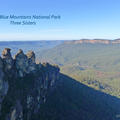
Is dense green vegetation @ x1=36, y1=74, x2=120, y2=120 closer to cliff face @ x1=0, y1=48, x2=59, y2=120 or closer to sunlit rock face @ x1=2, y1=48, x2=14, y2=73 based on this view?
cliff face @ x1=0, y1=48, x2=59, y2=120

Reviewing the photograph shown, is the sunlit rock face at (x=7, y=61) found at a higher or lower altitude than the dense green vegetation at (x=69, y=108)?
higher

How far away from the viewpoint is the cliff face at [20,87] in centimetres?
7250

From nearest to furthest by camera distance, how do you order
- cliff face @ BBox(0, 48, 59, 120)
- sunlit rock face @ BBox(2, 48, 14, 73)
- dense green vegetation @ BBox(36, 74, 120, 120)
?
cliff face @ BBox(0, 48, 59, 120), sunlit rock face @ BBox(2, 48, 14, 73), dense green vegetation @ BBox(36, 74, 120, 120)

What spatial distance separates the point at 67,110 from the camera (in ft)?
417

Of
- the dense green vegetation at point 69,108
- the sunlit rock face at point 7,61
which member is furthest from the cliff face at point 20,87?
the dense green vegetation at point 69,108

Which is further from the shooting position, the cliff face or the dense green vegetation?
the dense green vegetation

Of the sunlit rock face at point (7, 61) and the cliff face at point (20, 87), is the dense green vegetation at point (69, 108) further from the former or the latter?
the sunlit rock face at point (7, 61)

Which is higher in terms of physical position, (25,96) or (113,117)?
(25,96)

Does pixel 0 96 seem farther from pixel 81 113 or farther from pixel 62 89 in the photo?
pixel 62 89

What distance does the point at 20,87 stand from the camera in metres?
88.1

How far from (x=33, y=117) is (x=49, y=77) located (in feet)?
140

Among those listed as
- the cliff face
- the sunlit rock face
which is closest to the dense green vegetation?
the cliff face

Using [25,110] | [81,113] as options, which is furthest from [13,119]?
[81,113]

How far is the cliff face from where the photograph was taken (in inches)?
2854
